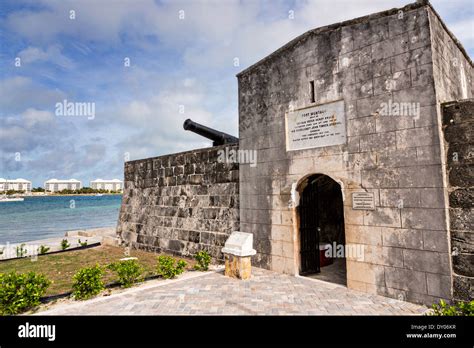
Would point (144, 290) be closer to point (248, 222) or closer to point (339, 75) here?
point (248, 222)

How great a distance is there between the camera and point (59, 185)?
173 meters

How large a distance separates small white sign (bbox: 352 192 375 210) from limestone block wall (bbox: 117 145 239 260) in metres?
4.08

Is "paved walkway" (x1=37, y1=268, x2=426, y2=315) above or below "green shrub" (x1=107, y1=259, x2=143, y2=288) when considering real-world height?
below

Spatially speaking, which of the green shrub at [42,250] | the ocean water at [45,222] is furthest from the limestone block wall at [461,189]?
the ocean water at [45,222]

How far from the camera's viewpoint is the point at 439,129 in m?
5.11

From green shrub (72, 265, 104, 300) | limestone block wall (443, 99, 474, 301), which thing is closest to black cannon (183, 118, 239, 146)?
green shrub (72, 265, 104, 300)

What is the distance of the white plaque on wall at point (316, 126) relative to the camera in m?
6.56

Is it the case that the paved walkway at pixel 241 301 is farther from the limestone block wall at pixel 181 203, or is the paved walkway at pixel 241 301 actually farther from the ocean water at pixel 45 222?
the ocean water at pixel 45 222

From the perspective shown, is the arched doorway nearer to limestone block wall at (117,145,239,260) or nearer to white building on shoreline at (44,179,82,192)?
limestone block wall at (117,145,239,260)

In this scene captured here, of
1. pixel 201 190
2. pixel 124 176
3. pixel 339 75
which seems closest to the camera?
pixel 339 75

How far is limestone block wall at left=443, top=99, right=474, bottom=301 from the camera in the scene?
15.7 ft

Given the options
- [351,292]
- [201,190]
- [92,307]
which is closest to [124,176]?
[201,190]
